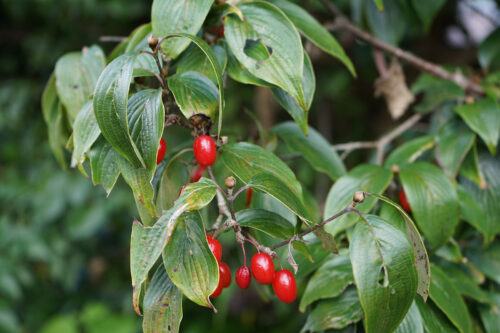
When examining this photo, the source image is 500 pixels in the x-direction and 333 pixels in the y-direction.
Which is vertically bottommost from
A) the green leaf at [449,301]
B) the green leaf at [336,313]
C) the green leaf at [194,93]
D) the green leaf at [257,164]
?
the green leaf at [336,313]

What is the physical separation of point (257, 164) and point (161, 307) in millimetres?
270

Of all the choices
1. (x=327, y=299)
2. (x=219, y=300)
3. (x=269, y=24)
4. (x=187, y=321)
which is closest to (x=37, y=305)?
(x=187, y=321)

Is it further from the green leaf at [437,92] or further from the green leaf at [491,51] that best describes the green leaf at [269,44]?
the green leaf at [491,51]

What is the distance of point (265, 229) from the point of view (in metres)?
0.65

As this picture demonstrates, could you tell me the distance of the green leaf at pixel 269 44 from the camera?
2.29ft

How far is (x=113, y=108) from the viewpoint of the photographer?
0.59 meters

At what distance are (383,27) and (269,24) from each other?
715mm

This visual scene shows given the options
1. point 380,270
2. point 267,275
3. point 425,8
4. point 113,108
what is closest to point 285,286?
point 267,275

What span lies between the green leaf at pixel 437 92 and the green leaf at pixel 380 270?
691mm

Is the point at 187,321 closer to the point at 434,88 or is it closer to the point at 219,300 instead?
the point at 219,300

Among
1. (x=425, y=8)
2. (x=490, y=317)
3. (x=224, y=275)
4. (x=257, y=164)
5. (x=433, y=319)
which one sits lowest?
(x=490, y=317)

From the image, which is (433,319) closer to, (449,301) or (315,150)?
(449,301)

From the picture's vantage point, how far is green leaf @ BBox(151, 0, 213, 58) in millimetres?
709

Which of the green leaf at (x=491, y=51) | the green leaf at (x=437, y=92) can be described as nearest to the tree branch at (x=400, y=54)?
the green leaf at (x=437, y=92)
